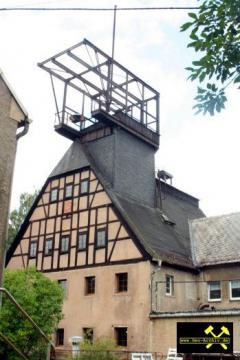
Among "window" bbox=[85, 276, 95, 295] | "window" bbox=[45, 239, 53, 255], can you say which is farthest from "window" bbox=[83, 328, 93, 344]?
"window" bbox=[45, 239, 53, 255]

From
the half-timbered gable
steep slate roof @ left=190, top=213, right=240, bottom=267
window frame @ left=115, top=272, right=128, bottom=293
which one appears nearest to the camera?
window frame @ left=115, top=272, right=128, bottom=293

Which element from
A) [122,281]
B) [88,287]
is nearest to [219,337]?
[122,281]

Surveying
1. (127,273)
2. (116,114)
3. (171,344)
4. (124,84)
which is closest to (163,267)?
(127,273)

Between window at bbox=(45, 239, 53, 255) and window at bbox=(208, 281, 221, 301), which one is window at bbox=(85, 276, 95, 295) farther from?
window at bbox=(208, 281, 221, 301)

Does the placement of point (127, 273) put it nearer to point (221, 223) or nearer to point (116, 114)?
point (221, 223)

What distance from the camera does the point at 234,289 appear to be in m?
28.6

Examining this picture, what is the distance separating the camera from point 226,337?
7645mm

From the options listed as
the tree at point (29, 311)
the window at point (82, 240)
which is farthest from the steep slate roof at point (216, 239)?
the tree at point (29, 311)

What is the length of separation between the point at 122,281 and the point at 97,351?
5.77 m

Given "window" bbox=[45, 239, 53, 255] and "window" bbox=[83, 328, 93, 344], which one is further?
"window" bbox=[45, 239, 53, 255]

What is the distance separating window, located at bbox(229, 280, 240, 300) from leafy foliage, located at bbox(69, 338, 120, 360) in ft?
27.9

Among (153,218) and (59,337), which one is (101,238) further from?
(59,337)

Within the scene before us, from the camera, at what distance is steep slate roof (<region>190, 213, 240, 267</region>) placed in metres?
30.0

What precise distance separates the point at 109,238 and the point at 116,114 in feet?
28.9
